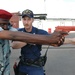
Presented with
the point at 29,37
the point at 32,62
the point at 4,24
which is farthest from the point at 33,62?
the point at 29,37

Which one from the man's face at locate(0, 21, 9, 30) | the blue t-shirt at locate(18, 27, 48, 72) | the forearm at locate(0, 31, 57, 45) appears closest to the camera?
the forearm at locate(0, 31, 57, 45)

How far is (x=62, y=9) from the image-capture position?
2805 centimetres

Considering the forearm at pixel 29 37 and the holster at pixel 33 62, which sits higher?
the forearm at pixel 29 37

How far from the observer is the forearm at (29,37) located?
2.43 meters

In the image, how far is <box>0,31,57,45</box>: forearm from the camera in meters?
2.43

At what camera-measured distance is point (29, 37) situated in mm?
2471

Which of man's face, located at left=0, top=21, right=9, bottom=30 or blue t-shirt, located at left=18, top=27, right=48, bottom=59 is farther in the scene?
blue t-shirt, located at left=18, top=27, right=48, bottom=59

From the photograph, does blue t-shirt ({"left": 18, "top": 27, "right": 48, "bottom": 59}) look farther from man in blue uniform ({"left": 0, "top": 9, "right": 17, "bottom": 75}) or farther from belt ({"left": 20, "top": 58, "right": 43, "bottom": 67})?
man in blue uniform ({"left": 0, "top": 9, "right": 17, "bottom": 75})

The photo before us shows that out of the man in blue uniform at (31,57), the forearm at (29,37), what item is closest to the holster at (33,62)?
the man in blue uniform at (31,57)

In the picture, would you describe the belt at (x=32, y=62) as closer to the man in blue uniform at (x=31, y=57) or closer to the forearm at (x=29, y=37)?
the man in blue uniform at (x=31, y=57)

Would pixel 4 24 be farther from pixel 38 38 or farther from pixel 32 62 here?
pixel 32 62

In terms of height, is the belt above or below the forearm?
below

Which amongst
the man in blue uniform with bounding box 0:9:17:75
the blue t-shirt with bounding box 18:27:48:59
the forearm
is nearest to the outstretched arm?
the forearm

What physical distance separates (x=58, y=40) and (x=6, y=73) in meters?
0.98
